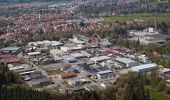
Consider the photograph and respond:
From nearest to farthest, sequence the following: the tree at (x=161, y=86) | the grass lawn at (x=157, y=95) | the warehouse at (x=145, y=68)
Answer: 1. the grass lawn at (x=157, y=95)
2. the tree at (x=161, y=86)
3. the warehouse at (x=145, y=68)

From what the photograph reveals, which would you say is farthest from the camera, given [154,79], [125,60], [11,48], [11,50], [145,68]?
[11,48]

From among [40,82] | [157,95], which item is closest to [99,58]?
[40,82]

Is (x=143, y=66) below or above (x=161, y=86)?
above

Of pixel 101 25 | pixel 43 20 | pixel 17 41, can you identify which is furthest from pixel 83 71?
pixel 43 20

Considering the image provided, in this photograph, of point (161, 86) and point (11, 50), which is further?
point (11, 50)

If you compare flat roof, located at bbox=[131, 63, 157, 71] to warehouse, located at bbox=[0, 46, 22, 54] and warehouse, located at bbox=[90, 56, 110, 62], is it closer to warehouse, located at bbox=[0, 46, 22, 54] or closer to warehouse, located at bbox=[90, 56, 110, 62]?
warehouse, located at bbox=[90, 56, 110, 62]

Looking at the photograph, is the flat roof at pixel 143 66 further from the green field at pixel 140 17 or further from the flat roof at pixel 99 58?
the green field at pixel 140 17

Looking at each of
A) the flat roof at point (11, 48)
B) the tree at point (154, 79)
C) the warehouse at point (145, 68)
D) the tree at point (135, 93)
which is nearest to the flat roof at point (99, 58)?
the warehouse at point (145, 68)

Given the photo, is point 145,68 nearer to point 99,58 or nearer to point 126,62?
point 126,62

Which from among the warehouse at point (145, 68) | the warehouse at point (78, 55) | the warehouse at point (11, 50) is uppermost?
the warehouse at point (11, 50)
